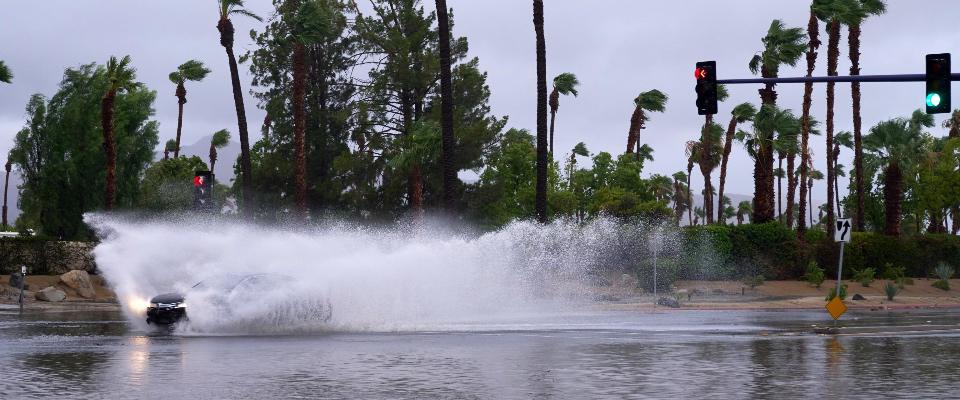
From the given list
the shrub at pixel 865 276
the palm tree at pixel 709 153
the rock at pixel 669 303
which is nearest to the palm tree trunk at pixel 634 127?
the palm tree at pixel 709 153

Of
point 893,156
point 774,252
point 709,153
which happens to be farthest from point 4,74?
point 709,153

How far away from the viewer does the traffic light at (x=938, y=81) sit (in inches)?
895

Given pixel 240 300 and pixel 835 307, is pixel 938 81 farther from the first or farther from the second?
pixel 240 300

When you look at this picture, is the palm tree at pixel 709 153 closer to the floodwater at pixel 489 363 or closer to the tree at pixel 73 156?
the tree at pixel 73 156

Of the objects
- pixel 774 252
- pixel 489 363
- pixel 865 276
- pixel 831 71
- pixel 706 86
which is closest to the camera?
pixel 489 363

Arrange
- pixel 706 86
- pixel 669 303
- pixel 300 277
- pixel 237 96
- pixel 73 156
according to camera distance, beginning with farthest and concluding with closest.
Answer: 1. pixel 73 156
2. pixel 237 96
3. pixel 669 303
4. pixel 300 277
5. pixel 706 86

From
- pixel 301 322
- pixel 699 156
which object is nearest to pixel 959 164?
pixel 699 156

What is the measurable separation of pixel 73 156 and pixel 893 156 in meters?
42.2

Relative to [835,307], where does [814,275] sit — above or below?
above

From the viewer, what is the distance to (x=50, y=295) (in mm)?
41594

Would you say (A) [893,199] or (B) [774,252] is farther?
(A) [893,199]

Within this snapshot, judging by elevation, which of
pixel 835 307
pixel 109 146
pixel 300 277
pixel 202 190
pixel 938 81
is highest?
pixel 109 146

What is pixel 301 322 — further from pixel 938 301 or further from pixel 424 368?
pixel 938 301

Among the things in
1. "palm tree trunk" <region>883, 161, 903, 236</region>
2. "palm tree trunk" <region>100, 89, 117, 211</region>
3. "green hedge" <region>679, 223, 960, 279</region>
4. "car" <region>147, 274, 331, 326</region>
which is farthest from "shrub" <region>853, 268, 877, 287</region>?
"car" <region>147, 274, 331, 326</region>
